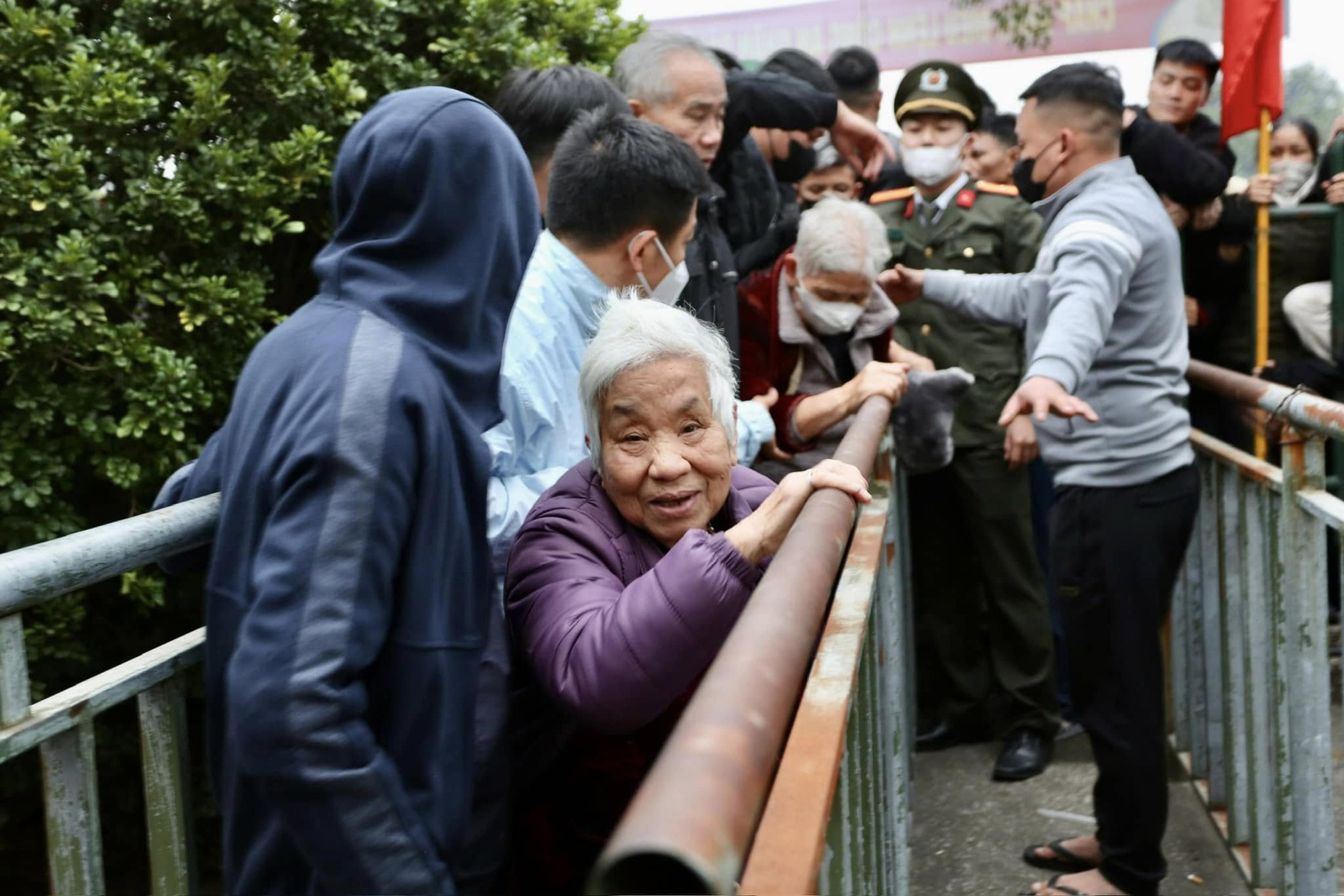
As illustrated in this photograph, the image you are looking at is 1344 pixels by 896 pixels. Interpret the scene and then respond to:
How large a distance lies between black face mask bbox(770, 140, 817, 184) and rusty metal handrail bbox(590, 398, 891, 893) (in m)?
3.81

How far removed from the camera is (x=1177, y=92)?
5.46 metres

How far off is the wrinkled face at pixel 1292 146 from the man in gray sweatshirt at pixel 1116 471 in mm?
3617

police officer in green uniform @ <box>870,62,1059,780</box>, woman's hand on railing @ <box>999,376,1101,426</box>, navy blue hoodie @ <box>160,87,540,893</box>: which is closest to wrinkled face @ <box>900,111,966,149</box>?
police officer in green uniform @ <box>870,62,1059,780</box>

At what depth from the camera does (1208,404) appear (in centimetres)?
496

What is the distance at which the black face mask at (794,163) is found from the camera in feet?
16.1

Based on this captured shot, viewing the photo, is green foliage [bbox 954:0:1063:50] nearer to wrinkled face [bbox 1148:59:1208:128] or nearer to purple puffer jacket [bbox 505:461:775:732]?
wrinkled face [bbox 1148:59:1208:128]

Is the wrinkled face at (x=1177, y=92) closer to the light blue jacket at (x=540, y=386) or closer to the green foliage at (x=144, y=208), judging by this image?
the green foliage at (x=144, y=208)

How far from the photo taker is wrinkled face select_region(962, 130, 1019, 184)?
567cm

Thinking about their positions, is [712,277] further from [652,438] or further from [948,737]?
[948,737]

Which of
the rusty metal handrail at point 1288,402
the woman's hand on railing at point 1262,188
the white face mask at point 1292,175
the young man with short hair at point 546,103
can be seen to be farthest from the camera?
the white face mask at point 1292,175

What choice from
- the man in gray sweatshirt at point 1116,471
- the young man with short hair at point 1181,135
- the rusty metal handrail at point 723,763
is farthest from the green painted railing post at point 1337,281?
the rusty metal handrail at point 723,763

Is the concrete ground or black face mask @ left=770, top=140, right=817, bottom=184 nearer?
the concrete ground

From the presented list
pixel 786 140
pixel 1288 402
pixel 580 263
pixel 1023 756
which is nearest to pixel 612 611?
pixel 580 263

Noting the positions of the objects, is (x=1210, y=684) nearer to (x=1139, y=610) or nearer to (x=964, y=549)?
(x=1139, y=610)
